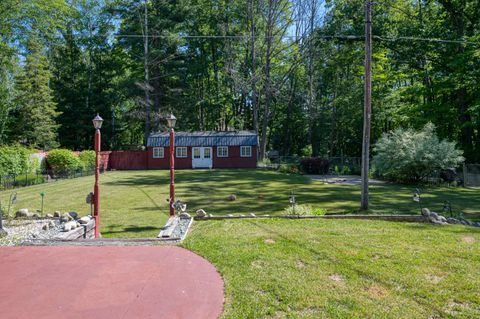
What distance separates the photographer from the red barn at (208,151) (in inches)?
1141

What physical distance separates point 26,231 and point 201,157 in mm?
22009

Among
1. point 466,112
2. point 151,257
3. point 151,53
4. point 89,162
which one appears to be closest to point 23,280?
point 151,257

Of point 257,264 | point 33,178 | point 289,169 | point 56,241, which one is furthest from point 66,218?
point 289,169

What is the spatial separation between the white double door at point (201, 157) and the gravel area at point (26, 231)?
2071 cm

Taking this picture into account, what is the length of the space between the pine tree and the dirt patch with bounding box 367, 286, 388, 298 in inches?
1213

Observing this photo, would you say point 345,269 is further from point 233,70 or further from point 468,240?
point 233,70

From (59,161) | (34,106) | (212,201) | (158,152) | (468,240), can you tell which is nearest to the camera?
(468,240)

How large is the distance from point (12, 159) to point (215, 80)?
25297 millimetres

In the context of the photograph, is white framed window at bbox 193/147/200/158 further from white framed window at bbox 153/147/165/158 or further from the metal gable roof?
white framed window at bbox 153/147/165/158

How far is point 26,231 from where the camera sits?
735 centimetres

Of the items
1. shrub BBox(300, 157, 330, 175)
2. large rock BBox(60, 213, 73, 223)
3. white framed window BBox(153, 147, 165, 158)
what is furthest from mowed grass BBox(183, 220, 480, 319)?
white framed window BBox(153, 147, 165, 158)

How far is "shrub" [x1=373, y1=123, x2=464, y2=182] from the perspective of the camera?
16688 mm

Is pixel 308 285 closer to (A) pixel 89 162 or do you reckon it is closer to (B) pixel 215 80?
(A) pixel 89 162

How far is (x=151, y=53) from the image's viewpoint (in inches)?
1246
